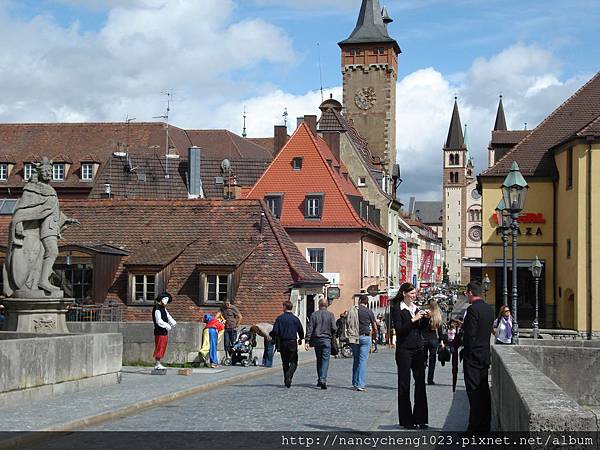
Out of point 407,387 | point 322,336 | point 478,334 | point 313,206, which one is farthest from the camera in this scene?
point 313,206

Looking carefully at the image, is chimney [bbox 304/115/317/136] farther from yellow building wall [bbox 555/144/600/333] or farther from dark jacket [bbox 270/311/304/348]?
dark jacket [bbox 270/311/304/348]

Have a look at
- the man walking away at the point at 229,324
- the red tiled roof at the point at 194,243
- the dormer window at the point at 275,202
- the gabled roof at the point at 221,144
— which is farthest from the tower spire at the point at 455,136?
the man walking away at the point at 229,324

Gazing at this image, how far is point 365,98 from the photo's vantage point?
96.7 meters

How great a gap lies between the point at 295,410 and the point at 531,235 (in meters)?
39.9

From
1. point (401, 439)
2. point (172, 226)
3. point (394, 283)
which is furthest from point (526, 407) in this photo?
point (394, 283)

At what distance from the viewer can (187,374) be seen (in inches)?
902

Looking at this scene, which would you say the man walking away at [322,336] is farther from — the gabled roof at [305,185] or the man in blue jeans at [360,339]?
the gabled roof at [305,185]

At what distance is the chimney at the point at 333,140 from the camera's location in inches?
2753

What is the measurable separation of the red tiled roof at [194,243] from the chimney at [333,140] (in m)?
27.1

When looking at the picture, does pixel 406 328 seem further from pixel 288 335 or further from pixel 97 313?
pixel 97 313

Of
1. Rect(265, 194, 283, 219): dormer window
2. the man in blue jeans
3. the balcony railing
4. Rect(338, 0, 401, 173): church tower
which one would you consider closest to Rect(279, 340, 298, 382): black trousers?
the man in blue jeans

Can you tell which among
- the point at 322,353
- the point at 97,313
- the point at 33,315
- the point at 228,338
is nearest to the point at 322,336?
Result: the point at 322,353

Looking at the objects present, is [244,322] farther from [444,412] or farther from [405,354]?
[405,354]

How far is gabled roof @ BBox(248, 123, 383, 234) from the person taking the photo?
59.6 m
